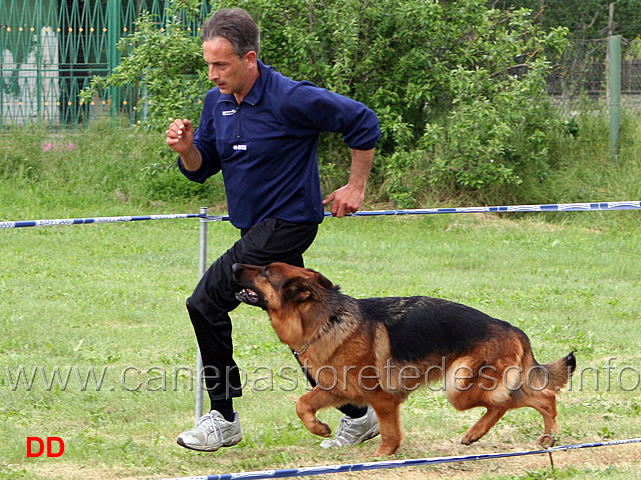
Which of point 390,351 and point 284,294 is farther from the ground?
point 284,294

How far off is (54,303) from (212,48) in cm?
478

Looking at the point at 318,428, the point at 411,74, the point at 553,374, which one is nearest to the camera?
the point at 318,428

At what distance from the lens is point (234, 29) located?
416cm

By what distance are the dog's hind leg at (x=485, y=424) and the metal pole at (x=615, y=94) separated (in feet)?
32.3

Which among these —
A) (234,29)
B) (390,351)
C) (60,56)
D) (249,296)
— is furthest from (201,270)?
(60,56)

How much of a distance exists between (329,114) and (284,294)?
91 centimetres

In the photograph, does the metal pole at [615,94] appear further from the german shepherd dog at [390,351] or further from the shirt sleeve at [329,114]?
the shirt sleeve at [329,114]

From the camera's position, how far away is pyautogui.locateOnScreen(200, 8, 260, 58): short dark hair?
13.6 feet

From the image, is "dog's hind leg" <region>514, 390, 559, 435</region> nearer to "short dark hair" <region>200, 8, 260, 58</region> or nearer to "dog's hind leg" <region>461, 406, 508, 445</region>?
"dog's hind leg" <region>461, 406, 508, 445</region>

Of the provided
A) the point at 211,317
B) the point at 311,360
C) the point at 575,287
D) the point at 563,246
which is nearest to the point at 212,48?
the point at 211,317

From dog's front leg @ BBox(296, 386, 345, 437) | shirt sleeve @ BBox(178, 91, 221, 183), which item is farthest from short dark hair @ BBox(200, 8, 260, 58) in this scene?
dog's front leg @ BBox(296, 386, 345, 437)

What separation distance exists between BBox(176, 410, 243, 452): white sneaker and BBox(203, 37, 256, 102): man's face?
1.71 m

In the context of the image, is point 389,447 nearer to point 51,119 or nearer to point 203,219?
point 203,219

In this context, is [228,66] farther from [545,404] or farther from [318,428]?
[545,404]
